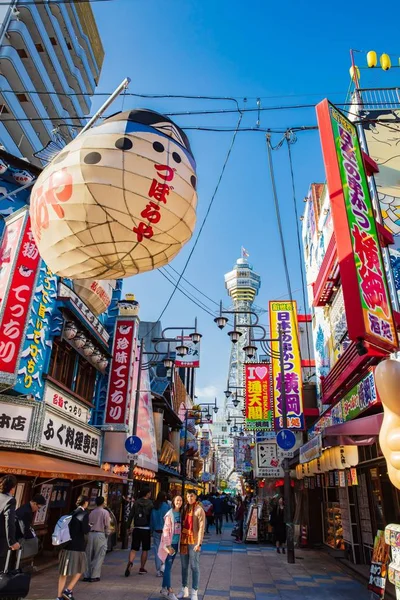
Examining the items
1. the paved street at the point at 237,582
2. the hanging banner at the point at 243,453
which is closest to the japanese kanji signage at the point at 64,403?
the paved street at the point at 237,582

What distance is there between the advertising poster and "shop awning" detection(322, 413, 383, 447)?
179 cm

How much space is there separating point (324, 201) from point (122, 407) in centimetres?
1087

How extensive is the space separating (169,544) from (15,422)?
4.27 m

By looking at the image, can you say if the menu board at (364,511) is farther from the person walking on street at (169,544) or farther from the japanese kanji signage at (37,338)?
the japanese kanji signage at (37,338)

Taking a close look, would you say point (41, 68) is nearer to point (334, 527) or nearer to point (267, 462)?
point (267, 462)

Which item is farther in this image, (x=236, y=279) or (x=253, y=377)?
(x=236, y=279)

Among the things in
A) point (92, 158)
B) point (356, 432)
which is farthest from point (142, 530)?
point (92, 158)

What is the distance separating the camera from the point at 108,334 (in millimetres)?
15844

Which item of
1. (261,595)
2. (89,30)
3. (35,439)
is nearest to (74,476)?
(35,439)

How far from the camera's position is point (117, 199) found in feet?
11.8

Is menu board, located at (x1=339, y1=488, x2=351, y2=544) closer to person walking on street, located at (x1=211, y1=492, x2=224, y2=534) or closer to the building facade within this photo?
person walking on street, located at (x1=211, y1=492, x2=224, y2=534)

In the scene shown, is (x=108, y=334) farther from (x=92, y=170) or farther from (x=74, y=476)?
(x=92, y=170)

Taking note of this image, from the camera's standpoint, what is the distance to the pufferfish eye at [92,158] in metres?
3.63

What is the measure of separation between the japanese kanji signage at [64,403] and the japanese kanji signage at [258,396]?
9.90 metres
